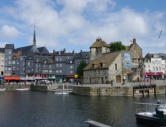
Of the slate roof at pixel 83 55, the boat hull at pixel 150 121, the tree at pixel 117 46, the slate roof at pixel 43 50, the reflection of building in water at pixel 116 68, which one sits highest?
the slate roof at pixel 43 50

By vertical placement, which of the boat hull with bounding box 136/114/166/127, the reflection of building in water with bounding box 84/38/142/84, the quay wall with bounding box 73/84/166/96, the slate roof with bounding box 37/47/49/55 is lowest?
the boat hull with bounding box 136/114/166/127

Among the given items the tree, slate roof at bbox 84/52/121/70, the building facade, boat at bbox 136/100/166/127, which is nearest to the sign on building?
slate roof at bbox 84/52/121/70

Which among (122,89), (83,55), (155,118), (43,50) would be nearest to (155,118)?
(155,118)

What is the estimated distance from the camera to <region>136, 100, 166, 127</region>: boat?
72.7 feet

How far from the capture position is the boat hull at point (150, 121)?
2225cm

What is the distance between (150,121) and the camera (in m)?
23.5

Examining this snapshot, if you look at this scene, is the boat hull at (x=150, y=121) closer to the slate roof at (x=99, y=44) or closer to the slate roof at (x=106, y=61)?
the slate roof at (x=106, y=61)

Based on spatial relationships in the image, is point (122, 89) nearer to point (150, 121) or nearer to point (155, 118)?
point (150, 121)

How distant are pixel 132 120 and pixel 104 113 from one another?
467cm

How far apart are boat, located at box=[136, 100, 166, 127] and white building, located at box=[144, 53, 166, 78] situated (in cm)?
6751

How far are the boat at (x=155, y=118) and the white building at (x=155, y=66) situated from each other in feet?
222

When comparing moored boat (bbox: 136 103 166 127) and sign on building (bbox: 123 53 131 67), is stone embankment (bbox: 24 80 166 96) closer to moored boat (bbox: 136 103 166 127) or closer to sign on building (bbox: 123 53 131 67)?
sign on building (bbox: 123 53 131 67)

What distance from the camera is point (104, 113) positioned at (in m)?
28.8

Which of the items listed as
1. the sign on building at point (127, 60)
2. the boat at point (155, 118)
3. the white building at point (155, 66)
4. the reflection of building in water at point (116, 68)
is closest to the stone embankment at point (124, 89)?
the reflection of building in water at point (116, 68)
